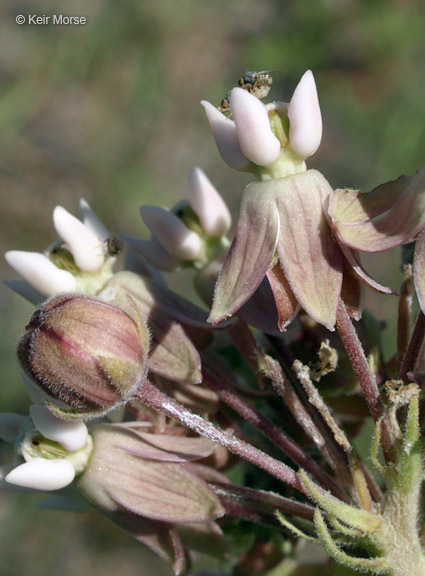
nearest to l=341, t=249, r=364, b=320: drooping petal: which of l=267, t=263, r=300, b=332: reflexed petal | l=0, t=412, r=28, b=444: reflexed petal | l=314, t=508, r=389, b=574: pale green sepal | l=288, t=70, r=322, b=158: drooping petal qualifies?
l=267, t=263, r=300, b=332: reflexed petal

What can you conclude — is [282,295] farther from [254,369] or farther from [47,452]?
[47,452]

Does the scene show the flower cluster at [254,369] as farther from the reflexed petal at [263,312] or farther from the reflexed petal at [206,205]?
the reflexed petal at [206,205]

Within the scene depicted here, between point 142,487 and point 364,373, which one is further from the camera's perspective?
point 142,487

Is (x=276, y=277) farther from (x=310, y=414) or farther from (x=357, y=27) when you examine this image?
(x=357, y=27)

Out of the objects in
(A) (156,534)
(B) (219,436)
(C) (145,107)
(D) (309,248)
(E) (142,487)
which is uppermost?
(C) (145,107)

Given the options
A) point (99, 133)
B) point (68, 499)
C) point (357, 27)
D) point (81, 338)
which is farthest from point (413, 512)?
point (357, 27)

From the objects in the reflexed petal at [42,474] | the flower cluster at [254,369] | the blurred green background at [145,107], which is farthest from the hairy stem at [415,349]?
the blurred green background at [145,107]

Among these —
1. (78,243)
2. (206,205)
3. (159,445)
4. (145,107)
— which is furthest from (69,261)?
(145,107)
